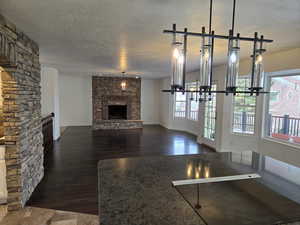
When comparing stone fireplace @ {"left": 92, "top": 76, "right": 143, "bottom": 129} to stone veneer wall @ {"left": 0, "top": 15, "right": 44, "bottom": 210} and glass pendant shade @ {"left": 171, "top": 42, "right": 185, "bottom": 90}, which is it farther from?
glass pendant shade @ {"left": 171, "top": 42, "right": 185, "bottom": 90}

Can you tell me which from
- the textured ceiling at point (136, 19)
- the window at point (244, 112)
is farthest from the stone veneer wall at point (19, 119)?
the window at point (244, 112)

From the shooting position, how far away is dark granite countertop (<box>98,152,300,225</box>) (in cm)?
91

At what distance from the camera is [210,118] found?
5.83 meters

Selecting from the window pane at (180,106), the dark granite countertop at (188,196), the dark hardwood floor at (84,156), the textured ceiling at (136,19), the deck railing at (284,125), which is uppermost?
the textured ceiling at (136,19)

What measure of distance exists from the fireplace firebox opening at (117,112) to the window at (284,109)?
6.25m

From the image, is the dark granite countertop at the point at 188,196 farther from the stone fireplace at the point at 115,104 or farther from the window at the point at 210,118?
the stone fireplace at the point at 115,104

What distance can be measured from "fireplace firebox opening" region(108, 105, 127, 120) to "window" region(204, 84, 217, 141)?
14.2ft

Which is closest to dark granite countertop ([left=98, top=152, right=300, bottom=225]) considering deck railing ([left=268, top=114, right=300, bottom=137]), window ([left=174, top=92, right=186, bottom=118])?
deck railing ([left=268, top=114, right=300, bottom=137])

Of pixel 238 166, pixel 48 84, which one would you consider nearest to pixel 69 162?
pixel 48 84

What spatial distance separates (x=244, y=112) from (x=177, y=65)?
4.24m

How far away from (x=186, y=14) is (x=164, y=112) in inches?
289

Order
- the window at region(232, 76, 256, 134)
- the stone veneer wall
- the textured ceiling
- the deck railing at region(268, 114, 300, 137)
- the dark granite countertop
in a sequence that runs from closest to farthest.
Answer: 1. the dark granite countertop
2. the textured ceiling
3. the stone veneer wall
4. the deck railing at region(268, 114, 300, 137)
5. the window at region(232, 76, 256, 134)

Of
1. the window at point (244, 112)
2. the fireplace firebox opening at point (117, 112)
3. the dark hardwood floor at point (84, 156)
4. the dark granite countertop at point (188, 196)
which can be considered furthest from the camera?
the fireplace firebox opening at point (117, 112)

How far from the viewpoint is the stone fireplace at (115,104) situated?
8.45 metres
